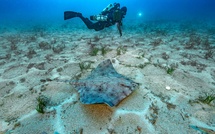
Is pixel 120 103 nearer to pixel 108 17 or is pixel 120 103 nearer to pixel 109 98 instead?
pixel 109 98

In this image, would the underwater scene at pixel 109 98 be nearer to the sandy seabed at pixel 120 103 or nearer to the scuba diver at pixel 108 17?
the sandy seabed at pixel 120 103

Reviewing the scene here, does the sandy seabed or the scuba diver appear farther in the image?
the scuba diver

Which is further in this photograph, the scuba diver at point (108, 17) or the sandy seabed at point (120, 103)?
the scuba diver at point (108, 17)

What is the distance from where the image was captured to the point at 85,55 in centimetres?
638

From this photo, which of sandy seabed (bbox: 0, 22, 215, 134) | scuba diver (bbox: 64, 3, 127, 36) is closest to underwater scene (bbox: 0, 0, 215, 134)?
sandy seabed (bbox: 0, 22, 215, 134)

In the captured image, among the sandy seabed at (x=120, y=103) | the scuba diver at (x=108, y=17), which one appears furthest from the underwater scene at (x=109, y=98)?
the scuba diver at (x=108, y=17)

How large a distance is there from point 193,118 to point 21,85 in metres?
4.61

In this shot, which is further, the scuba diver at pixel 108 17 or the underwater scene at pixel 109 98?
the scuba diver at pixel 108 17

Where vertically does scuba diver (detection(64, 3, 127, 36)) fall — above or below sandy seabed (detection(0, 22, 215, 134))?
above

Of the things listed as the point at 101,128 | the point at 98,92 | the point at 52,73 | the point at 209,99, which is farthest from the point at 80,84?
the point at 209,99

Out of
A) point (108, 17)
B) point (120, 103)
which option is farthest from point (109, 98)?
point (108, 17)

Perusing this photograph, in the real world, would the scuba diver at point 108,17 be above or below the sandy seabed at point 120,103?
above

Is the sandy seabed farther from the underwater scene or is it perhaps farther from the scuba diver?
the scuba diver

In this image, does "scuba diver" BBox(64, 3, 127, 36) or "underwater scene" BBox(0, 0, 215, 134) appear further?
"scuba diver" BBox(64, 3, 127, 36)
